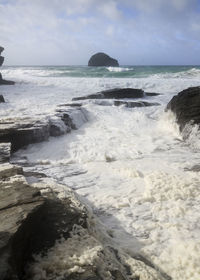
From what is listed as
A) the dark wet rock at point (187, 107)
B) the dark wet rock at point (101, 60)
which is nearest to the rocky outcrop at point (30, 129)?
the dark wet rock at point (187, 107)

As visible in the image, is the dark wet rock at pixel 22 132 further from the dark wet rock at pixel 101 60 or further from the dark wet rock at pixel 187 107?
the dark wet rock at pixel 101 60

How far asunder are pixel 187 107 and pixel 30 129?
3.48m

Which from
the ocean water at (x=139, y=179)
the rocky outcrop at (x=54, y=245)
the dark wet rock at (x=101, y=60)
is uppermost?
the dark wet rock at (x=101, y=60)

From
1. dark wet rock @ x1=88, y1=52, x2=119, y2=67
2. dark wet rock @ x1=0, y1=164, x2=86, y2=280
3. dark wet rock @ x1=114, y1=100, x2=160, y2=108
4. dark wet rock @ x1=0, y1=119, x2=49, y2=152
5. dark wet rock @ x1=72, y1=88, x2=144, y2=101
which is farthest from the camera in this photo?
dark wet rock @ x1=88, y1=52, x2=119, y2=67

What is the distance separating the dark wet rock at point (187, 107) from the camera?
617cm

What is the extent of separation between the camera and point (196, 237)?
97.1 inches

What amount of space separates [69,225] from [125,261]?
1.54 feet

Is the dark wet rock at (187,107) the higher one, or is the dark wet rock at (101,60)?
the dark wet rock at (101,60)

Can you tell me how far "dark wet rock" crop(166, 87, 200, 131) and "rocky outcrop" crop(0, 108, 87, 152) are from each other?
245cm

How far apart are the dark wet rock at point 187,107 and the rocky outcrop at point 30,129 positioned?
2.45 m

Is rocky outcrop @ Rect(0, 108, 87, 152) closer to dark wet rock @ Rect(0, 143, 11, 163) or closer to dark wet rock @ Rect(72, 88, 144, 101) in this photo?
dark wet rock @ Rect(0, 143, 11, 163)

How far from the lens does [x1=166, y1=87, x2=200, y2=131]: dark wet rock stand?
6.17 m

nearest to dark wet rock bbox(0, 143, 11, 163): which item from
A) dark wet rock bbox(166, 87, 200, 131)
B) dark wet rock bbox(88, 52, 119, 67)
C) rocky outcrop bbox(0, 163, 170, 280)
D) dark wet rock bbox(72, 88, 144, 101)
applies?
rocky outcrop bbox(0, 163, 170, 280)

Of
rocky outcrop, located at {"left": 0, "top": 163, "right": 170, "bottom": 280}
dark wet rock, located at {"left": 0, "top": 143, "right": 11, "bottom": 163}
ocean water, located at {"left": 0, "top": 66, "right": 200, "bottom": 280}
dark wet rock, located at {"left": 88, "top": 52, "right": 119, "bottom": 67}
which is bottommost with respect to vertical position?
ocean water, located at {"left": 0, "top": 66, "right": 200, "bottom": 280}
